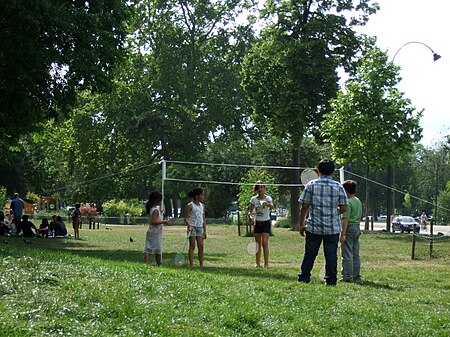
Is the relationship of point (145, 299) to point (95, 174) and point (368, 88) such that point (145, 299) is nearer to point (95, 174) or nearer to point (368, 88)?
point (368, 88)

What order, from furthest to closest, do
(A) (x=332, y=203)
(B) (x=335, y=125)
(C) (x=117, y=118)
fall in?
(C) (x=117, y=118), (B) (x=335, y=125), (A) (x=332, y=203)

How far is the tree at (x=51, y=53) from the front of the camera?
1994 cm

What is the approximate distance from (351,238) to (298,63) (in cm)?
2872

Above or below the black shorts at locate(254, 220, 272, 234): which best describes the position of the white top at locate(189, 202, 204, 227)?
above

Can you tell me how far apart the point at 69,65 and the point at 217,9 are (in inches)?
1757

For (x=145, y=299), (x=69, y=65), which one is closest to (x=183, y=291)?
(x=145, y=299)

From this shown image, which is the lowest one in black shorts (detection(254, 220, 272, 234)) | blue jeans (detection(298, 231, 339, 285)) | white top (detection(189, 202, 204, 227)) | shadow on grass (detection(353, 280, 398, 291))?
shadow on grass (detection(353, 280, 398, 291))

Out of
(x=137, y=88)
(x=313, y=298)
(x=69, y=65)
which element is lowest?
(x=313, y=298)

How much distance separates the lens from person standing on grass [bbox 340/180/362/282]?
43.8 feet

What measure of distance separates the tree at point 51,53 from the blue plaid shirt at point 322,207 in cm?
1092

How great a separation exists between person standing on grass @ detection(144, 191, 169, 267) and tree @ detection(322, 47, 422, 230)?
72.2 ft

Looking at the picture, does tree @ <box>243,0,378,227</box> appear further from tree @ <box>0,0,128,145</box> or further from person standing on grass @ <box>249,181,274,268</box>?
person standing on grass @ <box>249,181,274,268</box>

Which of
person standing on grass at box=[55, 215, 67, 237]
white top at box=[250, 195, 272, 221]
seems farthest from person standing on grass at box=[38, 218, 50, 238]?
white top at box=[250, 195, 272, 221]

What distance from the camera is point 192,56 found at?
208 ft
